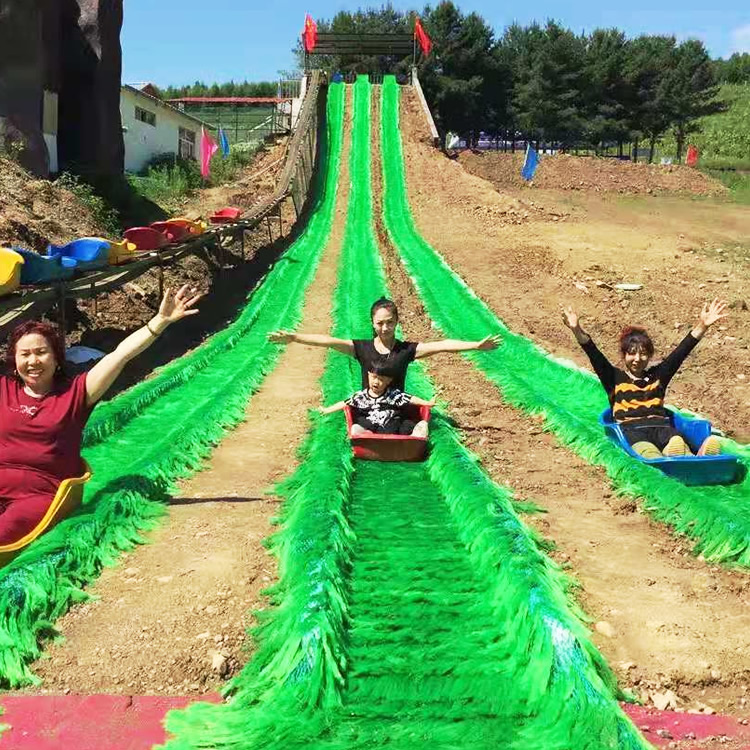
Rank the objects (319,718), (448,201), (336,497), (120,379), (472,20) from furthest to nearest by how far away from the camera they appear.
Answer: (472,20) < (448,201) < (120,379) < (336,497) < (319,718)

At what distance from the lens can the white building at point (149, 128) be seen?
2905cm

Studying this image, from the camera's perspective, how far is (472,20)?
50125 millimetres

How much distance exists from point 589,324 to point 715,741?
28.7ft

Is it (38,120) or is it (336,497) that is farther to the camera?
(38,120)

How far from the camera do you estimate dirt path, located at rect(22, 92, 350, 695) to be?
2.91m

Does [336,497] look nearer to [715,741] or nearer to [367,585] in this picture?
[367,585]

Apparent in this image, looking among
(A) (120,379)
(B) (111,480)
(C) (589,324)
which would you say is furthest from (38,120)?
(B) (111,480)

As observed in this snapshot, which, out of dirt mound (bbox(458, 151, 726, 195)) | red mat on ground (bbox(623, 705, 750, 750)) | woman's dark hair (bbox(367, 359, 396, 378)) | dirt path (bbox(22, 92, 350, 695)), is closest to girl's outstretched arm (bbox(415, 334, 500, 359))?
woman's dark hair (bbox(367, 359, 396, 378))

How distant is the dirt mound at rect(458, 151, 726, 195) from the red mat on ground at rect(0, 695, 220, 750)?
28.7m

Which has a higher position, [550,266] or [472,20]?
[472,20]

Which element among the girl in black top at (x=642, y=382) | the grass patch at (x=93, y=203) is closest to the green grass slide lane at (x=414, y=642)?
the girl in black top at (x=642, y=382)

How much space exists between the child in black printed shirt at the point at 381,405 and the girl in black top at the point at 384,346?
57mm

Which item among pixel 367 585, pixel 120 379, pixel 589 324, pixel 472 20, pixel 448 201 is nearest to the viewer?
pixel 367 585

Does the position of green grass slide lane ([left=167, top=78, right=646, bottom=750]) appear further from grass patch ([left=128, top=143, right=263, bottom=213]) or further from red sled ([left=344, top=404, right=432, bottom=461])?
grass patch ([left=128, top=143, right=263, bottom=213])
